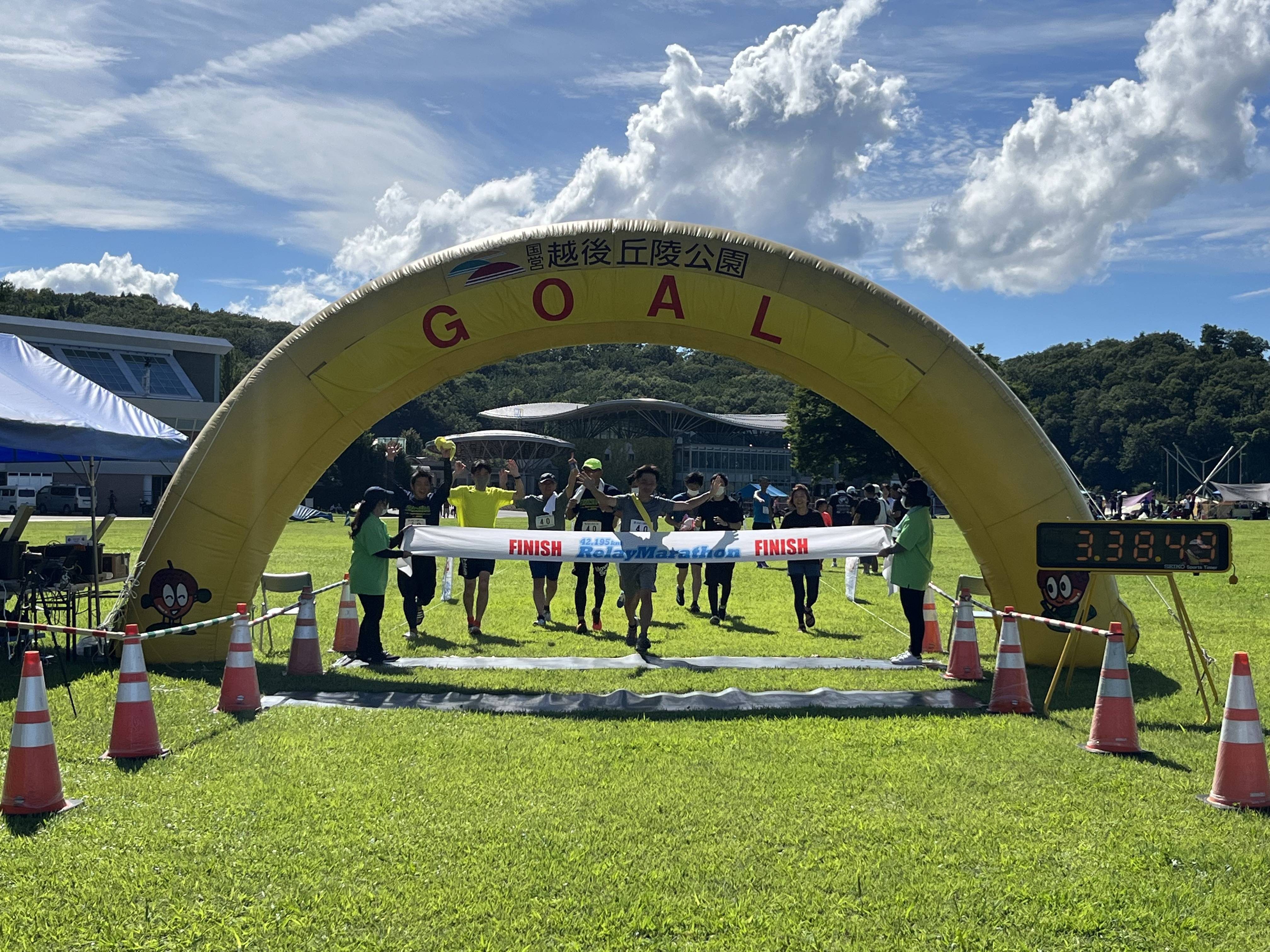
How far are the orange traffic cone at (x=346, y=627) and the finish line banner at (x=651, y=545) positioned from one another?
98 centimetres

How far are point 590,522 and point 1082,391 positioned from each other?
104715mm

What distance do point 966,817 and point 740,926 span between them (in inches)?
72.3

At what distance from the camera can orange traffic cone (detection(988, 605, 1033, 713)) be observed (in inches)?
305

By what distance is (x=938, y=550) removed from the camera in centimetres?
2814

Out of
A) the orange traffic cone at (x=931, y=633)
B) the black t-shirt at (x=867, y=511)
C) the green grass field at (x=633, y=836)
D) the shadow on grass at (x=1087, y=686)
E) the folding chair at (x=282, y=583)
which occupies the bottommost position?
the green grass field at (x=633, y=836)

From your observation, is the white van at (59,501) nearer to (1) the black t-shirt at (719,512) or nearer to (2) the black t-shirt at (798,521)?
(1) the black t-shirt at (719,512)

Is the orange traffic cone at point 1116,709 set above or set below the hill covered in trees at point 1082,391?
below

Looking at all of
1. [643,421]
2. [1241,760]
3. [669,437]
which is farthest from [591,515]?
[643,421]

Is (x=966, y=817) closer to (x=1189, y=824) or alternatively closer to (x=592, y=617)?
(x=1189, y=824)

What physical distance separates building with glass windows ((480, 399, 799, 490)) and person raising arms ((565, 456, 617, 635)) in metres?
72.0

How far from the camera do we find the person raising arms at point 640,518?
10.1 m

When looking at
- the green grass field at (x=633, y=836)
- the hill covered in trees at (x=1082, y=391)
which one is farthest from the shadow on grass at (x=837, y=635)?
the hill covered in trees at (x=1082, y=391)

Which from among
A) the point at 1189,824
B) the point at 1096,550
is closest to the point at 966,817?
the point at 1189,824

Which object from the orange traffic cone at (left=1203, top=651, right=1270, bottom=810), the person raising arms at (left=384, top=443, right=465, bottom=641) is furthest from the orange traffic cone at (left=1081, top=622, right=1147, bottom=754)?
the person raising arms at (left=384, top=443, right=465, bottom=641)
